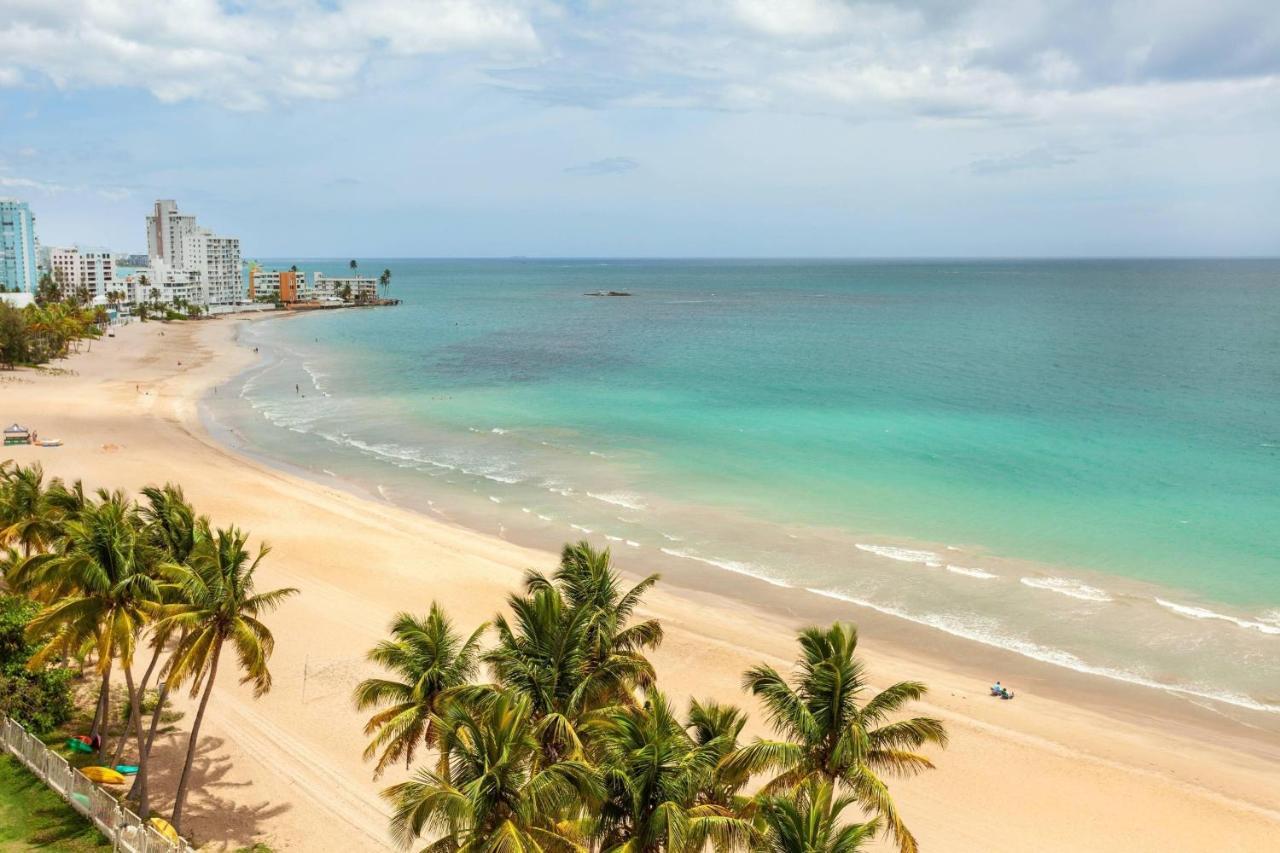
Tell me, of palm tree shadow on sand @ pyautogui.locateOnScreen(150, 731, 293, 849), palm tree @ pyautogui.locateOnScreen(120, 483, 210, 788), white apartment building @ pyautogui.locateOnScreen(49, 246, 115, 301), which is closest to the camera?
palm tree @ pyautogui.locateOnScreen(120, 483, 210, 788)

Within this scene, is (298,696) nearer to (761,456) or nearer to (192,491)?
(192,491)

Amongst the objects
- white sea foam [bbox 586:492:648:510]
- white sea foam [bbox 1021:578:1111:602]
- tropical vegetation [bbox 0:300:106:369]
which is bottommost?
white sea foam [bbox 586:492:648:510]

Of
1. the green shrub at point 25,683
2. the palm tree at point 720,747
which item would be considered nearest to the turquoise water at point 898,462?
the palm tree at point 720,747

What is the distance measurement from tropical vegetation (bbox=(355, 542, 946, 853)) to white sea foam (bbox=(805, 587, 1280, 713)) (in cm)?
1678

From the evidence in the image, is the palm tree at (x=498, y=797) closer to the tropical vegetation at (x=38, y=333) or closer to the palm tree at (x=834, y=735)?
the palm tree at (x=834, y=735)

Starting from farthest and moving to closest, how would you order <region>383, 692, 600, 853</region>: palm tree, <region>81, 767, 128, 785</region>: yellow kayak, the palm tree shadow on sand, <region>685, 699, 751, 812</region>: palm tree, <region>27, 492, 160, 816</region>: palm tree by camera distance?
<region>81, 767, 128, 785</region>: yellow kayak
the palm tree shadow on sand
<region>27, 492, 160, 816</region>: palm tree
<region>685, 699, 751, 812</region>: palm tree
<region>383, 692, 600, 853</region>: palm tree

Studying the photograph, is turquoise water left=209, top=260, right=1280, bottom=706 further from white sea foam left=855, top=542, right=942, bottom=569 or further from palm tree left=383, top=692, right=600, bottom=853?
palm tree left=383, top=692, right=600, bottom=853

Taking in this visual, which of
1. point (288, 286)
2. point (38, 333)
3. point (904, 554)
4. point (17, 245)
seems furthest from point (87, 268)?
point (904, 554)

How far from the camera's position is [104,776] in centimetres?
1864

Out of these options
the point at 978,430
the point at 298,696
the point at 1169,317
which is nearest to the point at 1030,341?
the point at 1169,317

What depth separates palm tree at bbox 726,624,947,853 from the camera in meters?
13.0

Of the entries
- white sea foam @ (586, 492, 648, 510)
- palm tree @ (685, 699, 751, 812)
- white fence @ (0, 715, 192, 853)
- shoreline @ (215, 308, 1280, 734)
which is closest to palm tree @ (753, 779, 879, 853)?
palm tree @ (685, 699, 751, 812)

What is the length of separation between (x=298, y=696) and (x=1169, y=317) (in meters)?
143

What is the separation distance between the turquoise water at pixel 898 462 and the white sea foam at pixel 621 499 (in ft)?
0.65
